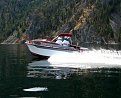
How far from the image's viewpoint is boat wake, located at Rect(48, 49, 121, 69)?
5323cm

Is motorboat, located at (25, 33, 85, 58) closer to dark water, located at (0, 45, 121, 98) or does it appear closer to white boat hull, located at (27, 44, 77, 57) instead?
white boat hull, located at (27, 44, 77, 57)

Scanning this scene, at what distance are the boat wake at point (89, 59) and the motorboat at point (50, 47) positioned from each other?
3.00 ft

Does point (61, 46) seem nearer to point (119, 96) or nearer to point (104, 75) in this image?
point (104, 75)

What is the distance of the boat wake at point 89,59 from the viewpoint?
53234 millimetres

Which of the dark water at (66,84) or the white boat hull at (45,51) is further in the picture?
the white boat hull at (45,51)

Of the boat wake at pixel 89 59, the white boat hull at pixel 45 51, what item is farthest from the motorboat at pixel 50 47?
the boat wake at pixel 89 59

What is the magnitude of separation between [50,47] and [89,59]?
9409 mm

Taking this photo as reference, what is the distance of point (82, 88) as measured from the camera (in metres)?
31.0

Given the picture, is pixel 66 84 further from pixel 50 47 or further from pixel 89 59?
pixel 50 47

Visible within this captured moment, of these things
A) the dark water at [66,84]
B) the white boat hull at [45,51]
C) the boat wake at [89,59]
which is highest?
the white boat hull at [45,51]

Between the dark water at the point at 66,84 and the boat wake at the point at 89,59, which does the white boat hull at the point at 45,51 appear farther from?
the dark water at the point at 66,84

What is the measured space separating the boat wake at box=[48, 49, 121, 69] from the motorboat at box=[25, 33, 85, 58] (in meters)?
0.92

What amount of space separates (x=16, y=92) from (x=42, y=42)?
122 ft

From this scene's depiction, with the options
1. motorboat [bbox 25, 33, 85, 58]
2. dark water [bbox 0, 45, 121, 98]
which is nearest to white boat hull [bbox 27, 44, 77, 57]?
motorboat [bbox 25, 33, 85, 58]
